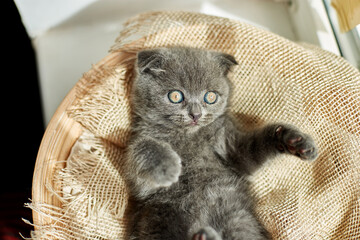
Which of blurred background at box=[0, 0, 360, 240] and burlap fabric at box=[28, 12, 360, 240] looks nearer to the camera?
burlap fabric at box=[28, 12, 360, 240]

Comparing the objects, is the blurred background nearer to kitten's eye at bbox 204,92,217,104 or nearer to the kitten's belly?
kitten's eye at bbox 204,92,217,104

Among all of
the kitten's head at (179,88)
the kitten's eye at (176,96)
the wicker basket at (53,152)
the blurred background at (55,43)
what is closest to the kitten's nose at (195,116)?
the kitten's head at (179,88)

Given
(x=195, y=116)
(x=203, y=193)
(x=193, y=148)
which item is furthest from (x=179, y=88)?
(x=203, y=193)

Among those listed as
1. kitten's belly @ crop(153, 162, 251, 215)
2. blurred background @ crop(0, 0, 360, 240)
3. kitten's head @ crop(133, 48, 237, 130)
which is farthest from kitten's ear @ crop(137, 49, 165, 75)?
blurred background @ crop(0, 0, 360, 240)

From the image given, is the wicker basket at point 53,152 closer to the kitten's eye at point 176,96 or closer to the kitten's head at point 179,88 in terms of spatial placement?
the kitten's head at point 179,88

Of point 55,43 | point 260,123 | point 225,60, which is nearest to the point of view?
point 225,60

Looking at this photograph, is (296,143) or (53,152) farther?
(53,152)

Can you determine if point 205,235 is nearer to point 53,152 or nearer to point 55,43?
point 53,152
